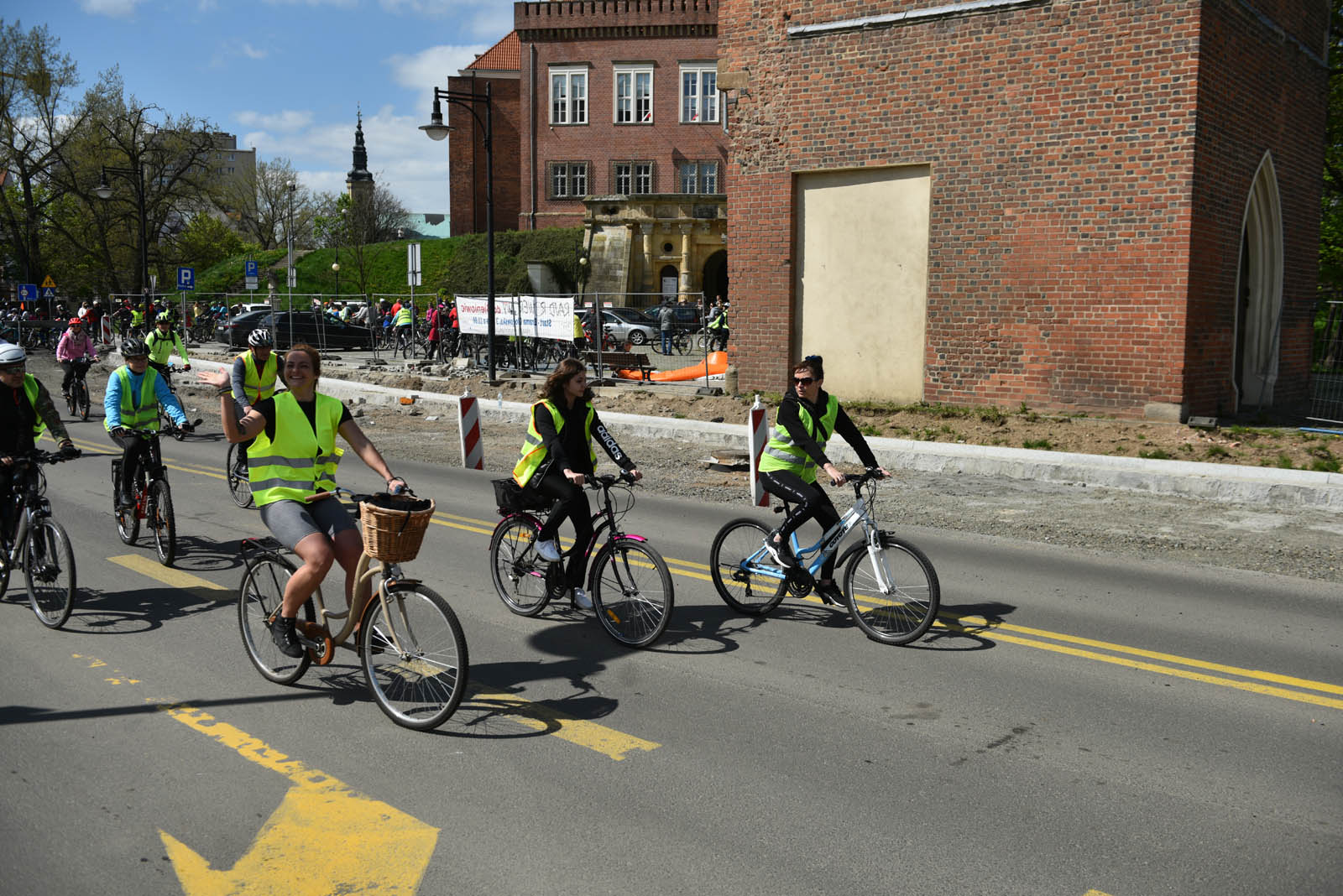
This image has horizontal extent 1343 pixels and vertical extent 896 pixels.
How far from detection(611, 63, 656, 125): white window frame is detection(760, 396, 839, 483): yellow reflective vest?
5918cm

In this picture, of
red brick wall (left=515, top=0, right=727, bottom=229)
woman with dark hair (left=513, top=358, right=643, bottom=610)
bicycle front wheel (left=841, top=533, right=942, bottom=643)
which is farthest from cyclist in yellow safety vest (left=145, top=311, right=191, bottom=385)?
red brick wall (left=515, top=0, right=727, bottom=229)

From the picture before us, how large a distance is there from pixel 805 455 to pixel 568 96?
200 feet

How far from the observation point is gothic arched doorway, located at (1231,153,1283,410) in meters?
18.0

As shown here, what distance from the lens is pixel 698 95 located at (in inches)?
2479

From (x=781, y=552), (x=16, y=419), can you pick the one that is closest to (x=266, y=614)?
(x=16, y=419)

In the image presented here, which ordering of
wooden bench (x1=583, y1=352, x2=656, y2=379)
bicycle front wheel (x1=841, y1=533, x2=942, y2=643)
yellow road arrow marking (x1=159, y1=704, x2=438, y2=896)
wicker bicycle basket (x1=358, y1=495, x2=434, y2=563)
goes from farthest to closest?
wooden bench (x1=583, y1=352, x2=656, y2=379), bicycle front wheel (x1=841, y1=533, x2=942, y2=643), wicker bicycle basket (x1=358, y1=495, x2=434, y2=563), yellow road arrow marking (x1=159, y1=704, x2=438, y2=896)

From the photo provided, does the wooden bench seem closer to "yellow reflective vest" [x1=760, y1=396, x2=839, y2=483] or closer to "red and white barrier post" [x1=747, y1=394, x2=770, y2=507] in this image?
"red and white barrier post" [x1=747, y1=394, x2=770, y2=507]

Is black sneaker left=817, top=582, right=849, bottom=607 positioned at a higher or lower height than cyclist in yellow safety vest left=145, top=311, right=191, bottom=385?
lower

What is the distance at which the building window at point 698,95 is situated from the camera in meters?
62.7

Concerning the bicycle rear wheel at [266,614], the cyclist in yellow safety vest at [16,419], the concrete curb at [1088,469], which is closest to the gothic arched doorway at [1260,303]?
the concrete curb at [1088,469]

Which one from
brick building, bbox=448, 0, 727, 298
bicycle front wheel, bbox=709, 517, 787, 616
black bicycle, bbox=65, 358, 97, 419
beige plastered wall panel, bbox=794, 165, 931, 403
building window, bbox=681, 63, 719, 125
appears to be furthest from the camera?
building window, bbox=681, 63, 719, 125

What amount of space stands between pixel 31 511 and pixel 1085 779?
652cm

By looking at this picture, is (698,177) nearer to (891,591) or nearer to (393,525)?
(891,591)

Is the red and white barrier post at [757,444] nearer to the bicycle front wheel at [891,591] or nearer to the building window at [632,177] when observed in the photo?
the bicycle front wheel at [891,591]
